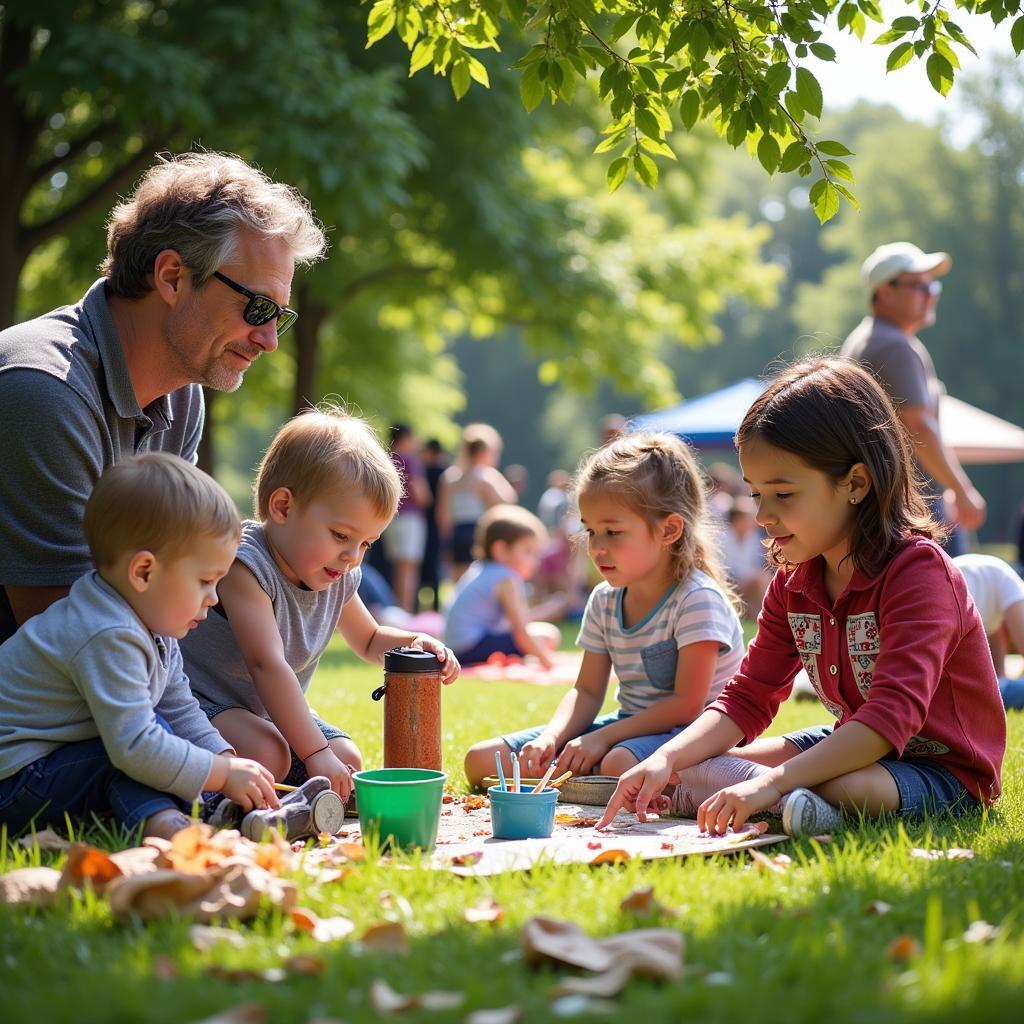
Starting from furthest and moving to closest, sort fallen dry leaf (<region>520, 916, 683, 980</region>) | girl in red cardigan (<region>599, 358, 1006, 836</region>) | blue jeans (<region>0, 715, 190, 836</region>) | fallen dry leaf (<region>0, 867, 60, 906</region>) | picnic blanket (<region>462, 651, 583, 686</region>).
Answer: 1. picnic blanket (<region>462, 651, 583, 686</region>)
2. girl in red cardigan (<region>599, 358, 1006, 836</region>)
3. blue jeans (<region>0, 715, 190, 836</region>)
4. fallen dry leaf (<region>0, 867, 60, 906</region>)
5. fallen dry leaf (<region>520, 916, 683, 980</region>)

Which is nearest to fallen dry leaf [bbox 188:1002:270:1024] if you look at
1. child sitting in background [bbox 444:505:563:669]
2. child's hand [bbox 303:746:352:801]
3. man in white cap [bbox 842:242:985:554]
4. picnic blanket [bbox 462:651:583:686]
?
child's hand [bbox 303:746:352:801]

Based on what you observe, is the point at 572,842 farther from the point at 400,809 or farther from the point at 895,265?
the point at 895,265

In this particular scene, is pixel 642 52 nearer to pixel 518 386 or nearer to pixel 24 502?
pixel 24 502

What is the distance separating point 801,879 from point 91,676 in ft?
5.83

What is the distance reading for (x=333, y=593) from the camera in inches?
168

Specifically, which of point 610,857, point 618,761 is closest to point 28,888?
point 610,857

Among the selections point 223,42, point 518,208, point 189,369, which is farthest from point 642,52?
point 518,208

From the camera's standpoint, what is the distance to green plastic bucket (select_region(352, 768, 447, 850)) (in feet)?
10.4

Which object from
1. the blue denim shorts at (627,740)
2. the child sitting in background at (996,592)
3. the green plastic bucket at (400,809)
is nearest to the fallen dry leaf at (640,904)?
the green plastic bucket at (400,809)

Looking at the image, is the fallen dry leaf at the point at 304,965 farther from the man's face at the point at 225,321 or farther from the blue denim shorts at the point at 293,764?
the man's face at the point at 225,321

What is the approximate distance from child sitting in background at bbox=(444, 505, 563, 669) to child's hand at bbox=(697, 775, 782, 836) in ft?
19.4

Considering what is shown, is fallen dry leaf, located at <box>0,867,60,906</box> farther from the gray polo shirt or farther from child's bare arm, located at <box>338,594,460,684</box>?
child's bare arm, located at <box>338,594,460,684</box>

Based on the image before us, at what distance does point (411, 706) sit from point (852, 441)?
1555 millimetres

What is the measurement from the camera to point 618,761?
14.2ft
